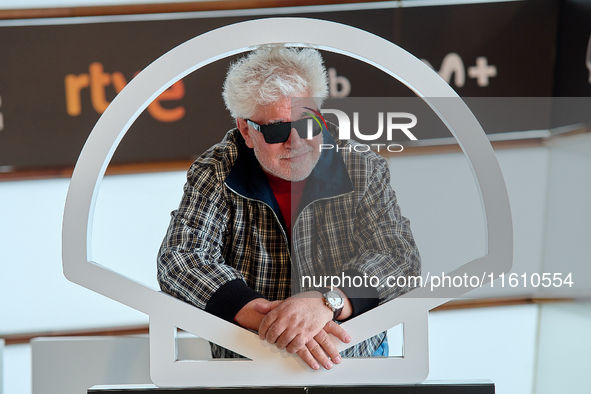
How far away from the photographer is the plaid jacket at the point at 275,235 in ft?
2.98

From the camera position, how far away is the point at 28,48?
198 cm

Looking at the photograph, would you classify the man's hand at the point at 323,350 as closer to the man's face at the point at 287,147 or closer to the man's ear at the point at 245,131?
the man's face at the point at 287,147

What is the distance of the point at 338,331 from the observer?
787 mm

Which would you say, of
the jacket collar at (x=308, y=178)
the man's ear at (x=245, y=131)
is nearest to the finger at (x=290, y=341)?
the jacket collar at (x=308, y=178)

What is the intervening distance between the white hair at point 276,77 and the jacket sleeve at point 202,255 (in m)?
0.21

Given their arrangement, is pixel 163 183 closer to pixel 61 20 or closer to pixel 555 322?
pixel 61 20

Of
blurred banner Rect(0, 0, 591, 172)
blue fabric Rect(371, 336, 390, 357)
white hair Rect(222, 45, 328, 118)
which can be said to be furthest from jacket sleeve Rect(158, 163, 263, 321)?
blurred banner Rect(0, 0, 591, 172)

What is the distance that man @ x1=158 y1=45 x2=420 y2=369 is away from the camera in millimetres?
838

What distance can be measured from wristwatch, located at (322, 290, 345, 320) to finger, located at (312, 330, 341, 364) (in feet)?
0.15

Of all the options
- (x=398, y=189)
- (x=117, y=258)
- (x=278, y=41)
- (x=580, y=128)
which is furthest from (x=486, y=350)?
(x=278, y=41)

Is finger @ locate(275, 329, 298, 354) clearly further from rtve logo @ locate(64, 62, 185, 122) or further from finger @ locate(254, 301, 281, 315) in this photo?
rtve logo @ locate(64, 62, 185, 122)

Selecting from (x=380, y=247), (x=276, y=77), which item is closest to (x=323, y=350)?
(x=380, y=247)

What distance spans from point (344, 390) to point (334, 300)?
14 centimetres

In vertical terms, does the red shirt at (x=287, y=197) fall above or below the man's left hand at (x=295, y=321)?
above
